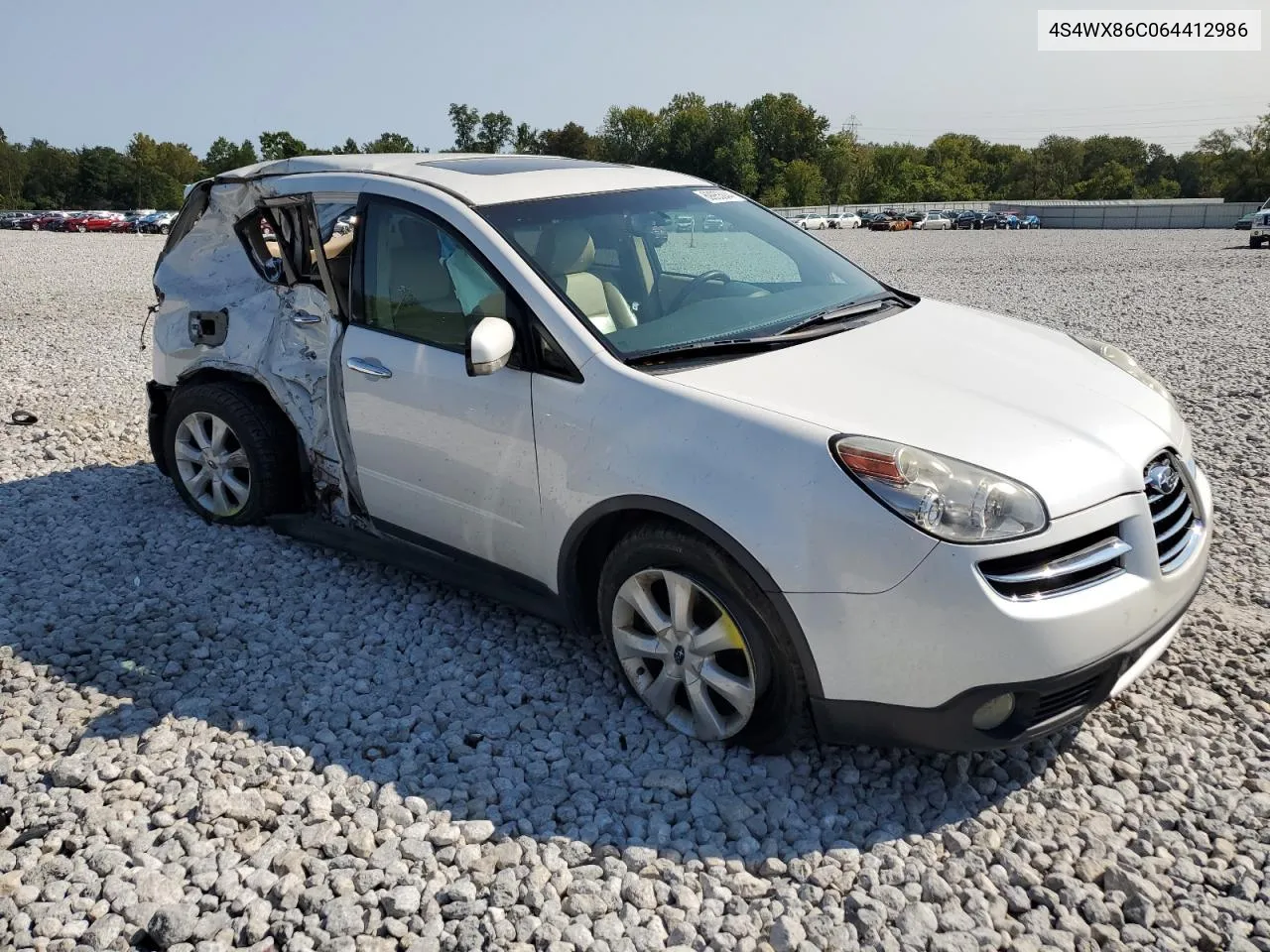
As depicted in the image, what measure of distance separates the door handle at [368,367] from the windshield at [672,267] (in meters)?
0.75

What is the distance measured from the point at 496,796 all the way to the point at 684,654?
2.43ft

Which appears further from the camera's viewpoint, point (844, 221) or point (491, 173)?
point (844, 221)

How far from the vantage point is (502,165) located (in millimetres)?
4602

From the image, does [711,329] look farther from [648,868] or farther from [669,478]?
[648,868]

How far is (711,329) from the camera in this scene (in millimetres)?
3730

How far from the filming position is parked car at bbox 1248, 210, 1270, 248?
29.7 meters

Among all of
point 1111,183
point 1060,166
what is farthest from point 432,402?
point 1060,166

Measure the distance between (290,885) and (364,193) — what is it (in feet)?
9.11

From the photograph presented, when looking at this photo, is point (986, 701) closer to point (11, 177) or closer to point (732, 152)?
point (732, 152)

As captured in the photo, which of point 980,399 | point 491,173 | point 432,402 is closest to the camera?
point 980,399

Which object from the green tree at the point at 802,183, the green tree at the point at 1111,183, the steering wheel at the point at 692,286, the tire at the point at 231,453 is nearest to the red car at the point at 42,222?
the tire at the point at 231,453

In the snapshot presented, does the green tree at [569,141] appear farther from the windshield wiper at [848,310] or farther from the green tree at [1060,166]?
the windshield wiper at [848,310]

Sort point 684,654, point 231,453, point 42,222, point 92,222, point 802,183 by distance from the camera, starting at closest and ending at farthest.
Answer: point 684,654 < point 231,453 < point 92,222 < point 42,222 < point 802,183

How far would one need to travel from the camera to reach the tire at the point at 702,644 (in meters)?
3.13
